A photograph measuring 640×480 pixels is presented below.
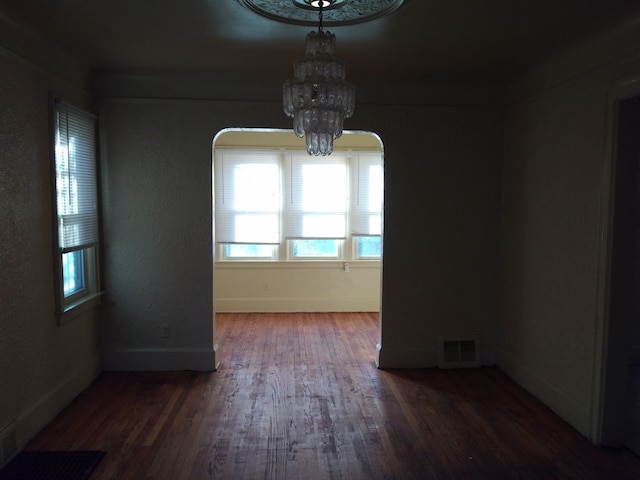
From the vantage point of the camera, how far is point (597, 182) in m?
2.96

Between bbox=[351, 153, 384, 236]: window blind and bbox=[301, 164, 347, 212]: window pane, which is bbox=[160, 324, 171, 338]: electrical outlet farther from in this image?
bbox=[351, 153, 384, 236]: window blind

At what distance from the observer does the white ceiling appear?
2.56m

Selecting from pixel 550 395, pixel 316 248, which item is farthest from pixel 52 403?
pixel 316 248

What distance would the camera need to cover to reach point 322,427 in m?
3.15

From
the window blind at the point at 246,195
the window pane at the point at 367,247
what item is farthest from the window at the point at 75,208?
the window pane at the point at 367,247

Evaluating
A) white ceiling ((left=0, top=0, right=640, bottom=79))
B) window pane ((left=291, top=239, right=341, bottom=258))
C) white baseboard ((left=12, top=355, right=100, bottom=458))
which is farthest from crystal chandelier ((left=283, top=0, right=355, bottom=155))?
window pane ((left=291, top=239, right=341, bottom=258))

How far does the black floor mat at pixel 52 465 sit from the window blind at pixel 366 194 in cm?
443

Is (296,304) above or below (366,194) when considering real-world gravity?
below

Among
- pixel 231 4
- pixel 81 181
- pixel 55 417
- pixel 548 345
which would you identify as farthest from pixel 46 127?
pixel 548 345

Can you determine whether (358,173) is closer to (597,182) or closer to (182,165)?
(182,165)

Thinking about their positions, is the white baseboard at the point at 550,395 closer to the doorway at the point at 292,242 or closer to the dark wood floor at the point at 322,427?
the dark wood floor at the point at 322,427

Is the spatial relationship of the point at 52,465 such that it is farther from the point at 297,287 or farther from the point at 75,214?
the point at 297,287

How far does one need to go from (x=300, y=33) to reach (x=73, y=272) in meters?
2.48

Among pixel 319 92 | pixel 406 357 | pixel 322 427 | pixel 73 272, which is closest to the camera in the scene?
pixel 319 92
